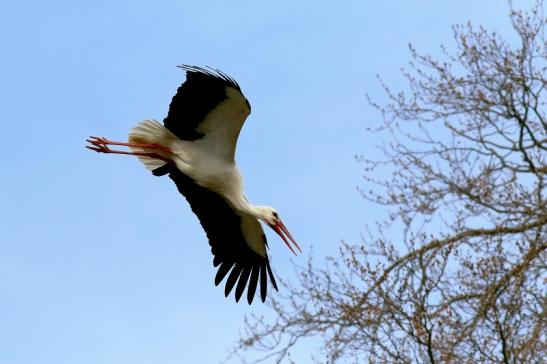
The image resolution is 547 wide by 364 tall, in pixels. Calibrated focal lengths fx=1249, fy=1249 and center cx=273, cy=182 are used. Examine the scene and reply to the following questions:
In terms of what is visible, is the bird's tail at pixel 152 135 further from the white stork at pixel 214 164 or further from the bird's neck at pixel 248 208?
the bird's neck at pixel 248 208

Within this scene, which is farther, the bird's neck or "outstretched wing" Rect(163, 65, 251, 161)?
the bird's neck

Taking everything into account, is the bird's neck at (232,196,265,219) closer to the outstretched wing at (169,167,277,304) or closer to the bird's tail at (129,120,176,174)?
the outstretched wing at (169,167,277,304)

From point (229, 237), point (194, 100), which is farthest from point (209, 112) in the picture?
point (229, 237)

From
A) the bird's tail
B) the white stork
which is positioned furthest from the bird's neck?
the bird's tail

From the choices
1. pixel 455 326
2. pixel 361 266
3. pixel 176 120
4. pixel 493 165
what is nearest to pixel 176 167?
pixel 176 120

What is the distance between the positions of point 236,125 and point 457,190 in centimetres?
320

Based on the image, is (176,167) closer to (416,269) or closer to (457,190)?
(416,269)

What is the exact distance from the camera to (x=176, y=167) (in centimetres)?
1070

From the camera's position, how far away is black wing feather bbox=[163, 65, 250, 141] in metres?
9.77

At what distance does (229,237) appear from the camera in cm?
1106

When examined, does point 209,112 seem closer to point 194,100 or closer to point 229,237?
point 194,100

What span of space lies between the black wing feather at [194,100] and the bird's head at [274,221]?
34.8 inches

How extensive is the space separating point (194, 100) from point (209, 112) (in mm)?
172

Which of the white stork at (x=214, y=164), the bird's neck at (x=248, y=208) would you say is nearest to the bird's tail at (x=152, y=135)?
the white stork at (x=214, y=164)
